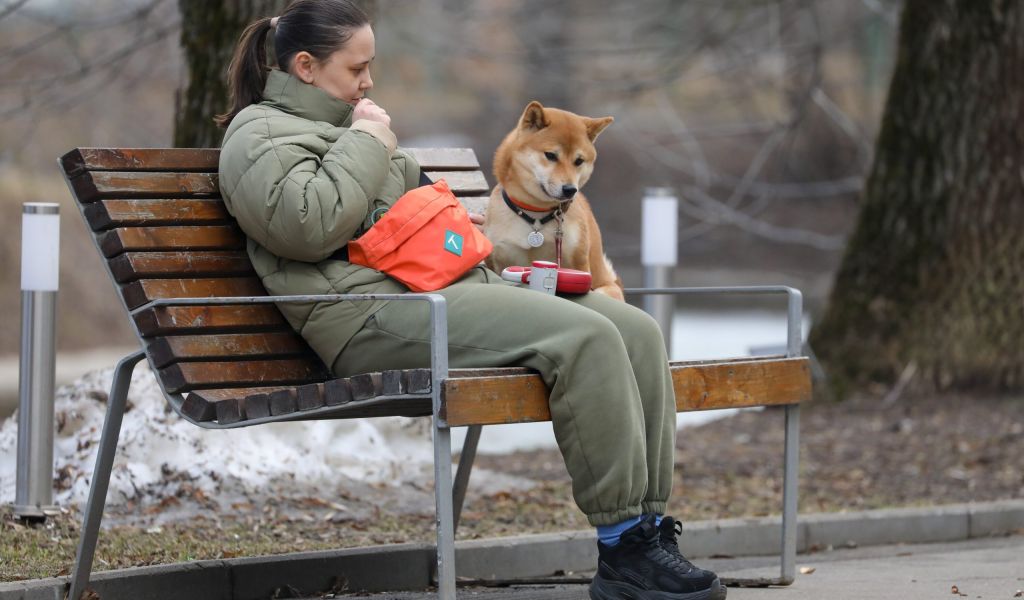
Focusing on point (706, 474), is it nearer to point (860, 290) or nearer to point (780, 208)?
point (860, 290)

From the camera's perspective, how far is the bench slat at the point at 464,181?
487 cm

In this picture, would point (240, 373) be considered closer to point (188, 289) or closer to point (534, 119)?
point (188, 289)

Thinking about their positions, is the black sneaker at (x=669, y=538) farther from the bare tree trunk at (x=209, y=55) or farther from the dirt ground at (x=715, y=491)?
the bare tree trunk at (x=209, y=55)

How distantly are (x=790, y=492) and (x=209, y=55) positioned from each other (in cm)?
328

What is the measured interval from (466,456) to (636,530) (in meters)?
1.29

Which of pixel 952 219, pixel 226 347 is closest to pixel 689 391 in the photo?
pixel 226 347

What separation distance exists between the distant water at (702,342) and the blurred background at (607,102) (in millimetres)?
121

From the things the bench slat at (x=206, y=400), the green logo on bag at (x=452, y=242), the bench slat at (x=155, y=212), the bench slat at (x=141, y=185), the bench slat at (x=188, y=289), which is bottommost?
the bench slat at (x=206, y=400)

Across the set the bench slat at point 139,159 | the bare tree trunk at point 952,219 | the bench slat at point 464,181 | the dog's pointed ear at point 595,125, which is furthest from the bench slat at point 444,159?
the bare tree trunk at point 952,219

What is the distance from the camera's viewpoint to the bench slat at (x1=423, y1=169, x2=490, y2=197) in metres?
4.87

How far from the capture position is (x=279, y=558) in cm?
437

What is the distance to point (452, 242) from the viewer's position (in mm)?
3770

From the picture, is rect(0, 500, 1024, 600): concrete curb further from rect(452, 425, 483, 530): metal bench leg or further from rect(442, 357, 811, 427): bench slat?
rect(442, 357, 811, 427): bench slat

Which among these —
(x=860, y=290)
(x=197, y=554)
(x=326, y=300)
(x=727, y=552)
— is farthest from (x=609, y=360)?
(x=860, y=290)
